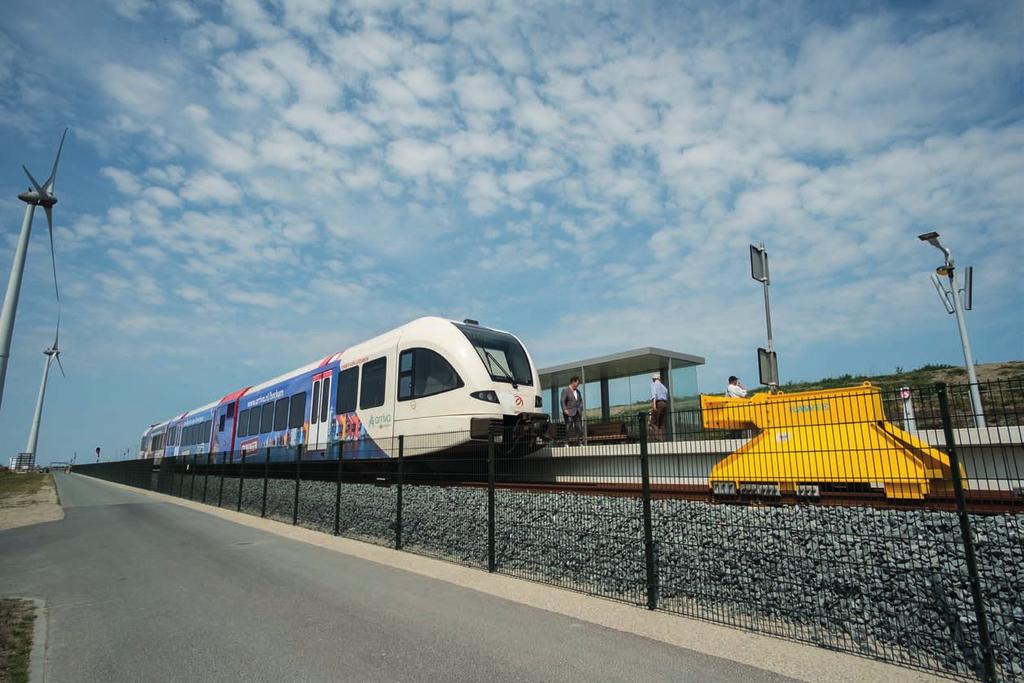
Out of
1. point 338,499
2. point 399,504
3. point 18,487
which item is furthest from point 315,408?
point 18,487

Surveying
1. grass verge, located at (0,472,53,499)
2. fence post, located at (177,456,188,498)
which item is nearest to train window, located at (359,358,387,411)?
fence post, located at (177,456,188,498)

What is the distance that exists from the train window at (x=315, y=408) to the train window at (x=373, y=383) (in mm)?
2767

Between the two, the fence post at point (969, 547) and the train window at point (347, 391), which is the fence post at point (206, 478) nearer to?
the train window at point (347, 391)

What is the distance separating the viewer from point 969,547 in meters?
4.21

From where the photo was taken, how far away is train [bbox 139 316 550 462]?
11.3 meters

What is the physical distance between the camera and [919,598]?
4.46 meters

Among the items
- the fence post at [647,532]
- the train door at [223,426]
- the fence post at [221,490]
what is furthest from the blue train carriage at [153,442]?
the fence post at [647,532]

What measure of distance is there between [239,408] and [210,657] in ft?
64.4

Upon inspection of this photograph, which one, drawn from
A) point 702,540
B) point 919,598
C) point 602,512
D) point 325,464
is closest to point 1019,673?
point 919,598

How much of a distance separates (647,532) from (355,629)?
9.62 ft

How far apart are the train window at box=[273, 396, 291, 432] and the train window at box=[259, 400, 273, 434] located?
0.42 meters

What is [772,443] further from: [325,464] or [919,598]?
[325,464]

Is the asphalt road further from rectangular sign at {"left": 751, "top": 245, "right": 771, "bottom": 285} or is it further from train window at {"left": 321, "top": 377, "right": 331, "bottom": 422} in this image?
rectangular sign at {"left": 751, "top": 245, "right": 771, "bottom": 285}

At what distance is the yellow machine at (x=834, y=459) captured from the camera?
5055 mm
